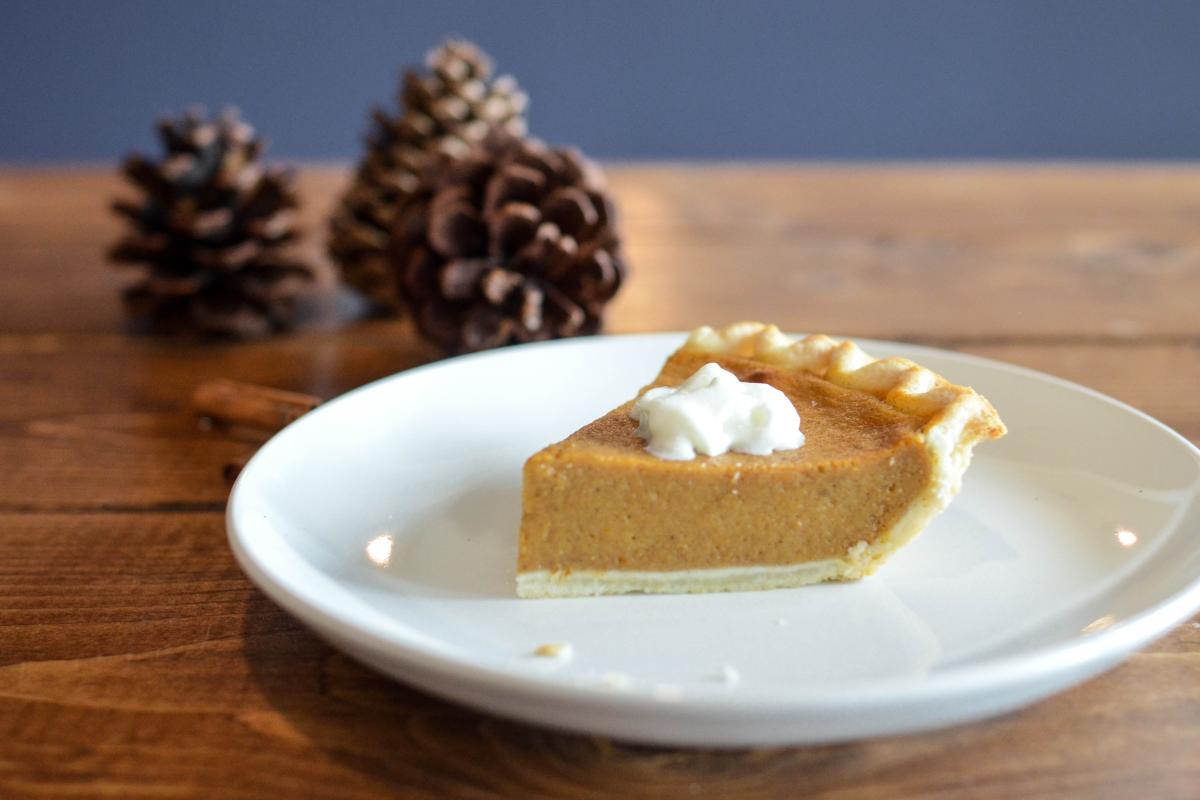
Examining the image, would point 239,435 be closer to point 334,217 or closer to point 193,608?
point 193,608

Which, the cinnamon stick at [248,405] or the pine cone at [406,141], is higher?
the pine cone at [406,141]

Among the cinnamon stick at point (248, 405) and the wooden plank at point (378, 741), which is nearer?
the wooden plank at point (378, 741)

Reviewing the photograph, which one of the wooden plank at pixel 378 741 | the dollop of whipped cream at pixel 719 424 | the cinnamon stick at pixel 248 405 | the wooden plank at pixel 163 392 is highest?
the dollop of whipped cream at pixel 719 424

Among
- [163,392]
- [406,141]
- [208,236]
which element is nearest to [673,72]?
[406,141]

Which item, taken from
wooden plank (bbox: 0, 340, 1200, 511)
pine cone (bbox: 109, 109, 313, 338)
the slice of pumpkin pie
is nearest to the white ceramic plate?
the slice of pumpkin pie

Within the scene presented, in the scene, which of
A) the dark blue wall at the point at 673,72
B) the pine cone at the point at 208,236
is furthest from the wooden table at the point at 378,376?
the dark blue wall at the point at 673,72

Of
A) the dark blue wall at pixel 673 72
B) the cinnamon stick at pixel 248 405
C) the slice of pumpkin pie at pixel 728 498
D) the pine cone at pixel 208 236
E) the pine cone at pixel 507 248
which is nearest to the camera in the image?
the slice of pumpkin pie at pixel 728 498

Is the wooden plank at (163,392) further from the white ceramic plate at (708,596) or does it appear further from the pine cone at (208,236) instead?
the white ceramic plate at (708,596)
